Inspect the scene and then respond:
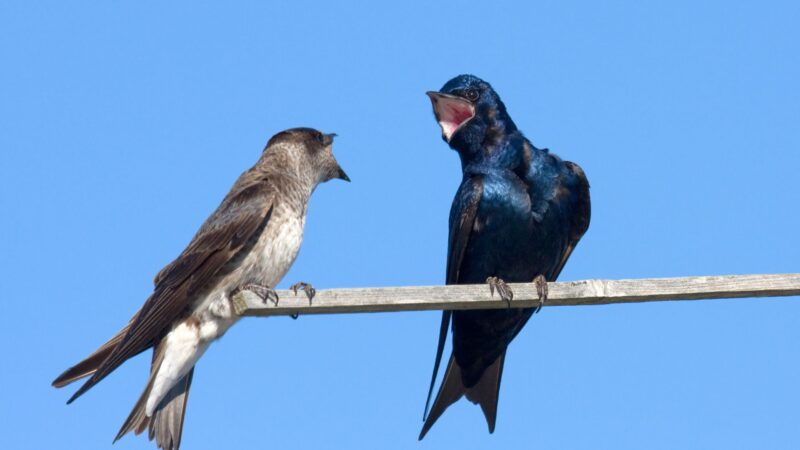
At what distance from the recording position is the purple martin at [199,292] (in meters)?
6.00

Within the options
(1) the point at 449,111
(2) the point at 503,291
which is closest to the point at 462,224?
(1) the point at 449,111

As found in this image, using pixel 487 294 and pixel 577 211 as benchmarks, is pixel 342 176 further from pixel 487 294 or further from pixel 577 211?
pixel 487 294

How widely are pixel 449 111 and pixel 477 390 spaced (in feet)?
5.86

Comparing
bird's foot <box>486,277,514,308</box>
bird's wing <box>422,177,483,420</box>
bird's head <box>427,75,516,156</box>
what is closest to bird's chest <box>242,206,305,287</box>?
bird's wing <box>422,177,483,420</box>

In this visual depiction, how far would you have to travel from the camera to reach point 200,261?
247 inches

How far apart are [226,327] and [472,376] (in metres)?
1.44

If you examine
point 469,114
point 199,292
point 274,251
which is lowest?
point 199,292

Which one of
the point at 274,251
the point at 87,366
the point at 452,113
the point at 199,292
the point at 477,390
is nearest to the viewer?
the point at 87,366

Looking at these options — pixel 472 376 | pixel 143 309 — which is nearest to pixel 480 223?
pixel 472 376

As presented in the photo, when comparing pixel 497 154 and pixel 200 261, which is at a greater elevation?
pixel 497 154

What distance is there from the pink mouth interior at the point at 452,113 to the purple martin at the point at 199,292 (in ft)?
4.10

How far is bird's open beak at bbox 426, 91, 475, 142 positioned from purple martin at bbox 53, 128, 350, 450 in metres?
1.26

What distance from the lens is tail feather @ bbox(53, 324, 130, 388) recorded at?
5582 millimetres

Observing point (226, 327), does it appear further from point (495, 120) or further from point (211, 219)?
point (495, 120)
